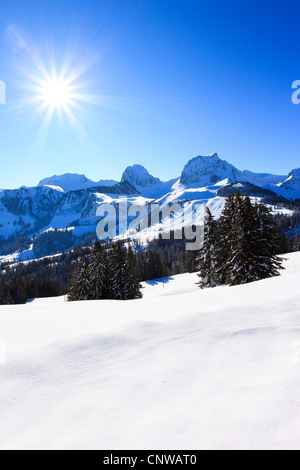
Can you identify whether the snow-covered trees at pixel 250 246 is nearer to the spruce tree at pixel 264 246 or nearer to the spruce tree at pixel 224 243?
the spruce tree at pixel 264 246

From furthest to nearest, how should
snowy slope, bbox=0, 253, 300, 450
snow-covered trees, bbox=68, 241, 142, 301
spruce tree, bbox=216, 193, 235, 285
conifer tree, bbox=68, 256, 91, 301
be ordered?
conifer tree, bbox=68, 256, 91, 301 → snow-covered trees, bbox=68, 241, 142, 301 → spruce tree, bbox=216, 193, 235, 285 → snowy slope, bbox=0, 253, 300, 450

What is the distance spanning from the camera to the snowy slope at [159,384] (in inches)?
106

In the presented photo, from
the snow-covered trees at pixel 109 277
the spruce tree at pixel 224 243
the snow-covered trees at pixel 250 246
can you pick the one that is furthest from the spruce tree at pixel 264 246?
the snow-covered trees at pixel 109 277

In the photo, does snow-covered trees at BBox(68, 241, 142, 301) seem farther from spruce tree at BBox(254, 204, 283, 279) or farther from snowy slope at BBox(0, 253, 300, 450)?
snowy slope at BBox(0, 253, 300, 450)

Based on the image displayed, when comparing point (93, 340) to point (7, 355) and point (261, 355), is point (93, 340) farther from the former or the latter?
point (261, 355)

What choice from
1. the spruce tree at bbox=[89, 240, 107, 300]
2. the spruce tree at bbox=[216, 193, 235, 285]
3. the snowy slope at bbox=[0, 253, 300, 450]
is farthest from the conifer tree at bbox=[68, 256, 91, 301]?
the snowy slope at bbox=[0, 253, 300, 450]

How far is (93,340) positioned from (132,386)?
167 centimetres

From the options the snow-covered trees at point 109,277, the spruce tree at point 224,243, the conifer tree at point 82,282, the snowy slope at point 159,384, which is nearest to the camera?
the snowy slope at point 159,384

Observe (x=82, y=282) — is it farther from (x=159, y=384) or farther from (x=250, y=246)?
(x=159, y=384)

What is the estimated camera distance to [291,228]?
13775 centimetres

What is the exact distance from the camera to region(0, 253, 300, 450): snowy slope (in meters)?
2.71

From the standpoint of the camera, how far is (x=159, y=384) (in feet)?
12.1

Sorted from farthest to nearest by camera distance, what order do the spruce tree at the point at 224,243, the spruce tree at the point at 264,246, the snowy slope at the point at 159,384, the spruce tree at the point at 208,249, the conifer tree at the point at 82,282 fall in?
the conifer tree at the point at 82,282, the spruce tree at the point at 208,249, the spruce tree at the point at 224,243, the spruce tree at the point at 264,246, the snowy slope at the point at 159,384
